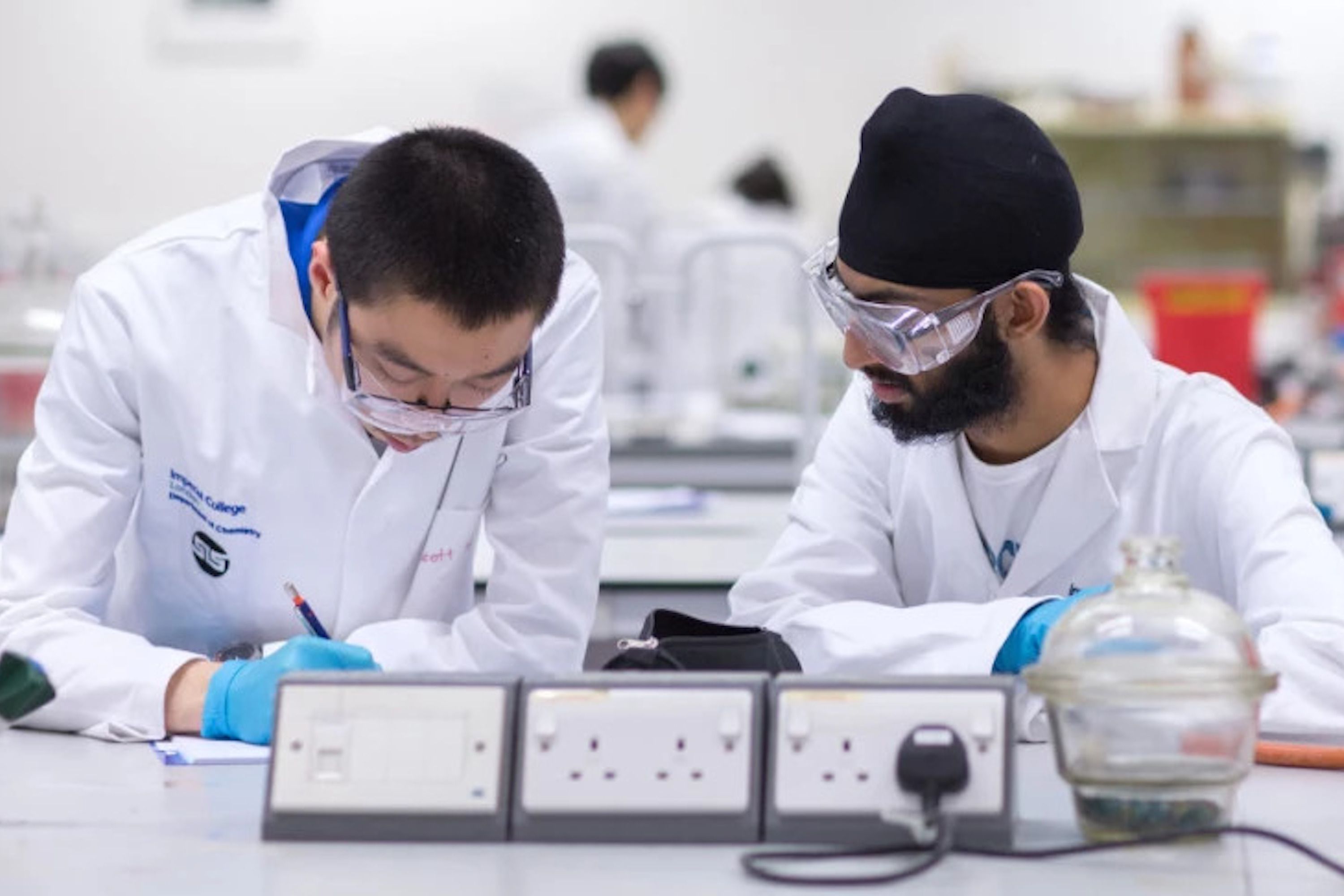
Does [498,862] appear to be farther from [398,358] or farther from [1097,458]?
[1097,458]

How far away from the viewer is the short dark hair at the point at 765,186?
7.66m

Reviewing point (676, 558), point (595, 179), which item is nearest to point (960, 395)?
point (676, 558)

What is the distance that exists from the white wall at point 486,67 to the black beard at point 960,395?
6724 mm

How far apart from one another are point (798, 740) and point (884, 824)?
3.0 inches

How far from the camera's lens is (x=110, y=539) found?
187 cm

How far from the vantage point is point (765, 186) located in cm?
767

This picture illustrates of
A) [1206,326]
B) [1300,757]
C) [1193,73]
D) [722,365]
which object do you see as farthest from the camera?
[1193,73]

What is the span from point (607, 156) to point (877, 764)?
15.8ft

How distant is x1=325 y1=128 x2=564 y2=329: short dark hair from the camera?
1.61 m

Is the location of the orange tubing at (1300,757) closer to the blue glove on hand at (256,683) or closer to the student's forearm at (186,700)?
the blue glove on hand at (256,683)

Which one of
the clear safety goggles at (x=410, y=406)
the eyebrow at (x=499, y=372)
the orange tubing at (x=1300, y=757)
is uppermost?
the eyebrow at (x=499, y=372)

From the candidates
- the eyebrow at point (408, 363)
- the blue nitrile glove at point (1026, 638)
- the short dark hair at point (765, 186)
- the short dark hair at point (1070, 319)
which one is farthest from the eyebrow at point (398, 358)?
the short dark hair at point (765, 186)

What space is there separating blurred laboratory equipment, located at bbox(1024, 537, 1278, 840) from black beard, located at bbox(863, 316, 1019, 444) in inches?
26.3

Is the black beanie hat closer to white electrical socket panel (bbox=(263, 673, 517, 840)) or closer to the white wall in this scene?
white electrical socket panel (bbox=(263, 673, 517, 840))
